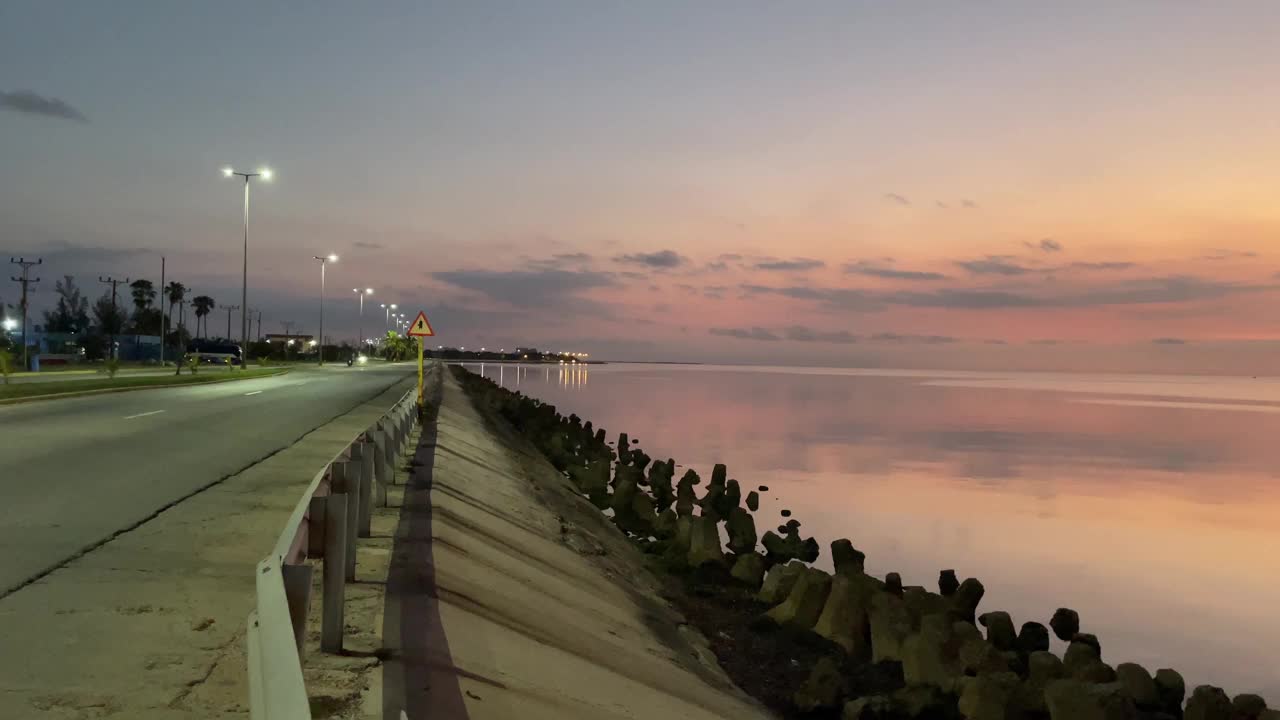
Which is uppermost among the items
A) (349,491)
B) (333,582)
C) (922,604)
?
(349,491)

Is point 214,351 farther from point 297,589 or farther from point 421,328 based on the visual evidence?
point 297,589

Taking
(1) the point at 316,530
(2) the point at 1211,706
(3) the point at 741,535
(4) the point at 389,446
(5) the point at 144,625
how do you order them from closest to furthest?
(1) the point at 316,530 → (5) the point at 144,625 → (2) the point at 1211,706 → (4) the point at 389,446 → (3) the point at 741,535

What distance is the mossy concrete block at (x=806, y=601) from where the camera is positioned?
10586 millimetres

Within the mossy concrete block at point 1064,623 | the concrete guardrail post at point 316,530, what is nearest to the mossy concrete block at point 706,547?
the mossy concrete block at point 1064,623

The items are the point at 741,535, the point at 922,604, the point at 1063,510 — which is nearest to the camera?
the point at 922,604

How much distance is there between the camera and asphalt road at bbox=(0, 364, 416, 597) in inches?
323

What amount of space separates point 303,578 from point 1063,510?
85.1 feet

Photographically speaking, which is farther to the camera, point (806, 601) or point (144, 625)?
point (806, 601)

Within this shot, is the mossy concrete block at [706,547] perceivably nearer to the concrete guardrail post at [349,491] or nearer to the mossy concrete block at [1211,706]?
the mossy concrete block at [1211,706]

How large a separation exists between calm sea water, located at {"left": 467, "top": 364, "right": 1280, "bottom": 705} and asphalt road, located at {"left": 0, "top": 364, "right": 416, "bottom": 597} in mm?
11381

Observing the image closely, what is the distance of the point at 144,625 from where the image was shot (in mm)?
5602

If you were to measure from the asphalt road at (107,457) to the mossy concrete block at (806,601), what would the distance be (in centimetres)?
658

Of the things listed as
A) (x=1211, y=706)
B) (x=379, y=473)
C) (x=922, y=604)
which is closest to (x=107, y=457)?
(x=379, y=473)

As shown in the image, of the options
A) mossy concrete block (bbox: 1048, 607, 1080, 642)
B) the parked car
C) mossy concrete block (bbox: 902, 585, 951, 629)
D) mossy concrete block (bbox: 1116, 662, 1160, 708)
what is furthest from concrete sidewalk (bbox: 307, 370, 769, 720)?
the parked car
